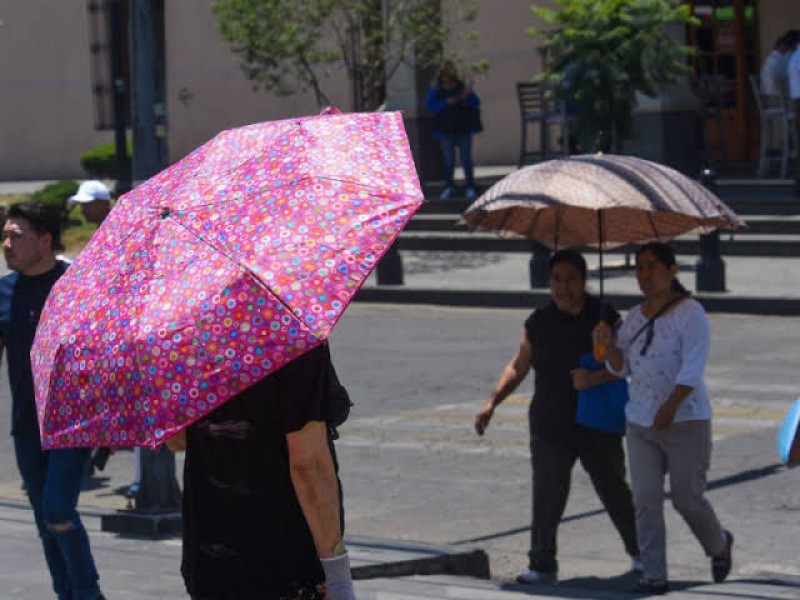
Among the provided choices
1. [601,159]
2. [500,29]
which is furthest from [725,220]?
[500,29]

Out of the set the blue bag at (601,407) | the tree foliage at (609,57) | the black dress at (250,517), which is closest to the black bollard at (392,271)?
the tree foliage at (609,57)

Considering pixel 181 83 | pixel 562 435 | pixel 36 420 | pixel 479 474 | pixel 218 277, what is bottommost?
pixel 479 474

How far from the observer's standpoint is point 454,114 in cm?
2406

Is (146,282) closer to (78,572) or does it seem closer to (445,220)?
(78,572)

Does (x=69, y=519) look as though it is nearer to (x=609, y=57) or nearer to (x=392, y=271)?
(x=392, y=271)

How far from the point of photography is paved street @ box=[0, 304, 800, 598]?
8305 millimetres

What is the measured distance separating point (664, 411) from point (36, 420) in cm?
267

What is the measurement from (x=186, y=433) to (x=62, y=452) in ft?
7.59

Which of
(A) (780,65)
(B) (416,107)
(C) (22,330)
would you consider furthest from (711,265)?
(C) (22,330)

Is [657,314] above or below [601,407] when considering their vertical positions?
above

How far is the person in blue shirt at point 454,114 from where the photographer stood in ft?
78.3

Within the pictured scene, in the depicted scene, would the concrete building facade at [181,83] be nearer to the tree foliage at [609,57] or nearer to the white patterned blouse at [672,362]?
the tree foliage at [609,57]

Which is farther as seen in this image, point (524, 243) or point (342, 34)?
point (342, 34)

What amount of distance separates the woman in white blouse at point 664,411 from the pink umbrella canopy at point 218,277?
3.25 meters
